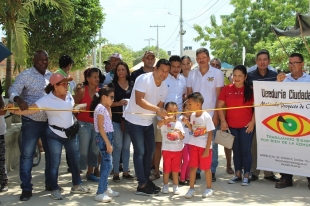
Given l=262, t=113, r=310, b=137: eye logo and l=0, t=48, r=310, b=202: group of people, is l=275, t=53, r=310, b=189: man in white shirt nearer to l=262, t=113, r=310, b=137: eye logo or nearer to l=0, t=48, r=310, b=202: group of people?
l=0, t=48, r=310, b=202: group of people

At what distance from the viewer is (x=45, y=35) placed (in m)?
16.0

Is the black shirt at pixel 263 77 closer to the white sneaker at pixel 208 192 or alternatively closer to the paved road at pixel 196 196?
the paved road at pixel 196 196

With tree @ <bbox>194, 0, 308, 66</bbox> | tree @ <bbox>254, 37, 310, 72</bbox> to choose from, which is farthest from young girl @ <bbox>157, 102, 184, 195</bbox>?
tree @ <bbox>194, 0, 308, 66</bbox>

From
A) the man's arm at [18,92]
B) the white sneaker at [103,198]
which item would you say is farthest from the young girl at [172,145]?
the man's arm at [18,92]

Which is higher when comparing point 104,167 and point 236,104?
point 236,104

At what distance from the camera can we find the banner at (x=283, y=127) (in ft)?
20.9

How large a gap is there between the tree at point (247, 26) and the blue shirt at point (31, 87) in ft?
87.4

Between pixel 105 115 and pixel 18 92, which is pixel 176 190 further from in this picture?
pixel 18 92

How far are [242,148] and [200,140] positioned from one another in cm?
96

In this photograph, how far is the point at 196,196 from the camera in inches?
235

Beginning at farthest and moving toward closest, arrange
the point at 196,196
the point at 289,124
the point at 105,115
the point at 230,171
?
the point at 230,171 < the point at 289,124 < the point at 196,196 < the point at 105,115

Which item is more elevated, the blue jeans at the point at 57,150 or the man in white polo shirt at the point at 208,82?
the man in white polo shirt at the point at 208,82

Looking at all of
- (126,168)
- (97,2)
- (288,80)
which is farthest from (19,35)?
(97,2)

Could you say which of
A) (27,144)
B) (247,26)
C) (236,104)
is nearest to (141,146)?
(27,144)
